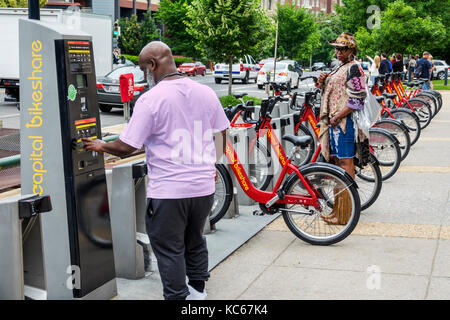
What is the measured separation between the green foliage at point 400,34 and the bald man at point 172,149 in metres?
28.3

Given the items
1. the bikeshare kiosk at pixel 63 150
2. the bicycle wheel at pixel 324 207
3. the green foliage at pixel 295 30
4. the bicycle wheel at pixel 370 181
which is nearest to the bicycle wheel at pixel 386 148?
the bicycle wheel at pixel 370 181

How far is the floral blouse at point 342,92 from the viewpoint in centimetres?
629

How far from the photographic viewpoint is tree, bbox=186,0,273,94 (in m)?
23.2

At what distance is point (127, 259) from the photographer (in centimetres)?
501

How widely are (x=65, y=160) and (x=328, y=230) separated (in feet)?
8.99

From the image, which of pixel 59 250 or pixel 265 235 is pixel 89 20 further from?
pixel 59 250

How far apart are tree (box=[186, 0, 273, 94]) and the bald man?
1941cm

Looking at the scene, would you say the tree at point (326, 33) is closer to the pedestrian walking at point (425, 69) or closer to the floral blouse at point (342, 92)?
the pedestrian walking at point (425, 69)

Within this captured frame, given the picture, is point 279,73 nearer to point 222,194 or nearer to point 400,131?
point 400,131

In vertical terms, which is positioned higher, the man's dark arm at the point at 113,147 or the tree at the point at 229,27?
the tree at the point at 229,27

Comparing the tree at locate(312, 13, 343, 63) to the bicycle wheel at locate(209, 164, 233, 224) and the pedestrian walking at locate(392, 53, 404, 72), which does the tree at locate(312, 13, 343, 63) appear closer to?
the pedestrian walking at locate(392, 53, 404, 72)

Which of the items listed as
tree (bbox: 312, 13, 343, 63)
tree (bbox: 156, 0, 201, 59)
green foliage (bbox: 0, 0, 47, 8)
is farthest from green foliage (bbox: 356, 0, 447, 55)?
tree (bbox: 312, 13, 343, 63)

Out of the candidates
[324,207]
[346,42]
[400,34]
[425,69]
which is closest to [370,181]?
[324,207]

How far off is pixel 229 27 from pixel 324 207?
1816 centimetres
